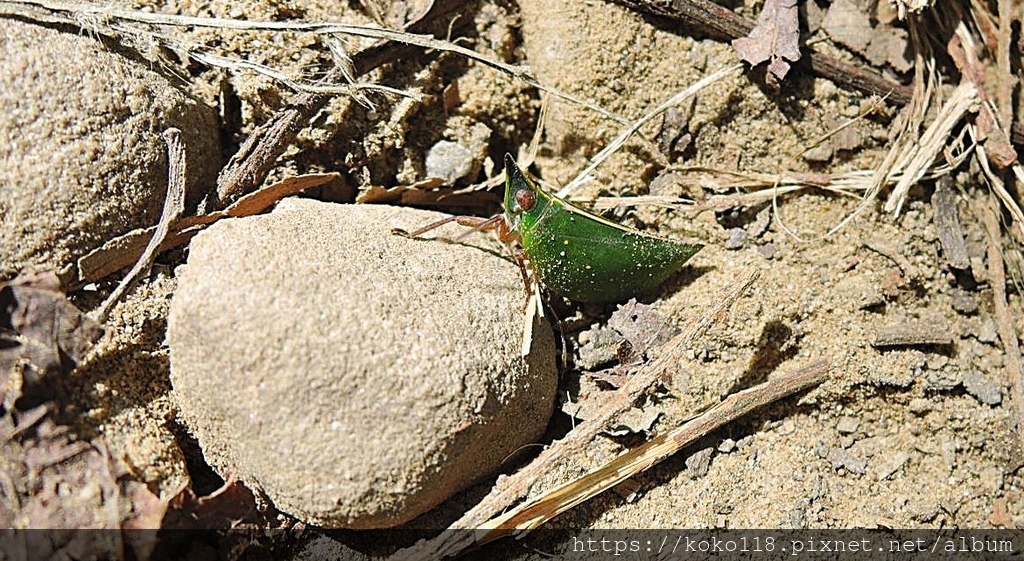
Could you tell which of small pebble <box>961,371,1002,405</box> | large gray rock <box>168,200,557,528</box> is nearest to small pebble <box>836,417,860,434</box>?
small pebble <box>961,371,1002,405</box>

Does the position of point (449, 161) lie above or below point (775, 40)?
below

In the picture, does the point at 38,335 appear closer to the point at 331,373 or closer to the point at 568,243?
the point at 331,373

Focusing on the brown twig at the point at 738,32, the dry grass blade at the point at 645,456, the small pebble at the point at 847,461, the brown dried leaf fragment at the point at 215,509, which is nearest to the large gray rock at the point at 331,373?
the brown dried leaf fragment at the point at 215,509

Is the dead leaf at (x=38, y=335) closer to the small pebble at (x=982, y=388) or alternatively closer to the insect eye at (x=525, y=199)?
the insect eye at (x=525, y=199)

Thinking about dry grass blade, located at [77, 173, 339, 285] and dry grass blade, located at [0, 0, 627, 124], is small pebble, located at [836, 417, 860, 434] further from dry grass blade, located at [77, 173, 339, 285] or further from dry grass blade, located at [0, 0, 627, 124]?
dry grass blade, located at [77, 173, 339, 285]

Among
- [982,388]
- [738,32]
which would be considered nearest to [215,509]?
[738,32]

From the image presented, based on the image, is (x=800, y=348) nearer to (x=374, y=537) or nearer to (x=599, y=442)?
(x=599, y=442)
